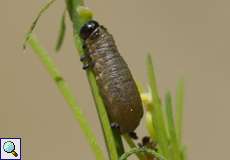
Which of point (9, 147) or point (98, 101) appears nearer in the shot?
point (98, 101)

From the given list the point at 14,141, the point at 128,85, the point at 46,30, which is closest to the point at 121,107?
the point at 128,85

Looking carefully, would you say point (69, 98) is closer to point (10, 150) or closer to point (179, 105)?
point (179, 105)

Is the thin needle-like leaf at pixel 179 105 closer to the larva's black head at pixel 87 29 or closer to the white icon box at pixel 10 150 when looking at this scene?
the larva's black head at pixel 87 29

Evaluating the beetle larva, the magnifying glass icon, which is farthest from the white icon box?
the beetle larva

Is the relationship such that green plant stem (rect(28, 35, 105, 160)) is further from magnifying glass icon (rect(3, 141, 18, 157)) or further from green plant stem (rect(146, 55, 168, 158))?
magnifying glass icon (rect(3, 141, 18, 157))

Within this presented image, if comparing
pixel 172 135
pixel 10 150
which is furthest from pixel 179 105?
pixel 10 150

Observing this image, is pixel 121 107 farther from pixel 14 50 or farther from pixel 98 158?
pixel 14 50
